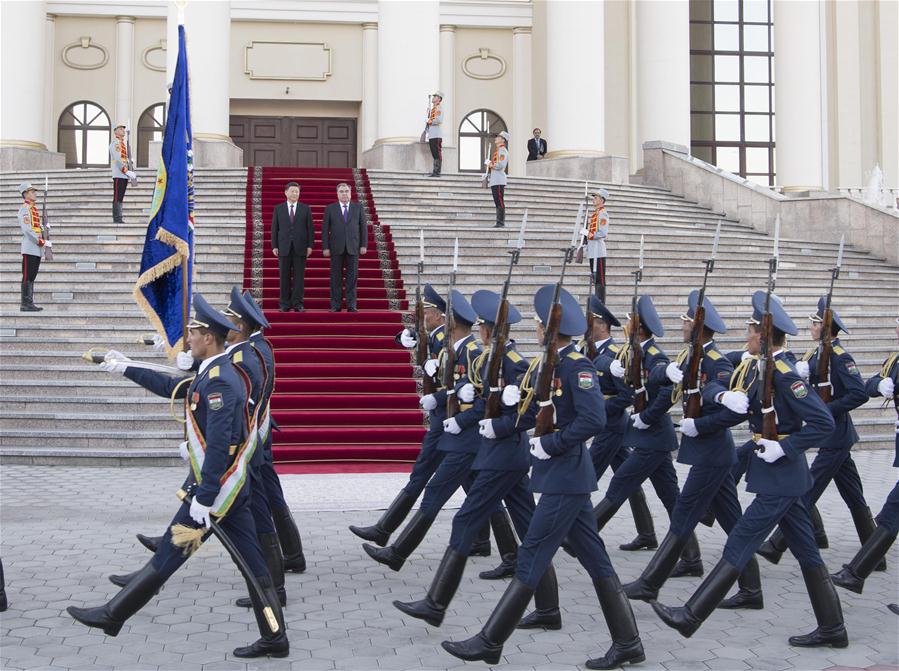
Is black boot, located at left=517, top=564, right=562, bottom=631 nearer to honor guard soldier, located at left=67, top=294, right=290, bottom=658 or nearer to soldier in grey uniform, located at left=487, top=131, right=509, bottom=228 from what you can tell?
honor guard soldier, located at left=67, top=294, right=290, bottom=658

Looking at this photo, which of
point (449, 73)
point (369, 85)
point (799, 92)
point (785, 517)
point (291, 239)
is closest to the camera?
point (785, 517)

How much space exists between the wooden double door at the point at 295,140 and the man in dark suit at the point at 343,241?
44.2 feet

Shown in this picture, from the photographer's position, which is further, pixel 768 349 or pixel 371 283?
pixel 371 283

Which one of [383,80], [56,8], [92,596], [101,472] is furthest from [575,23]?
[92,596]

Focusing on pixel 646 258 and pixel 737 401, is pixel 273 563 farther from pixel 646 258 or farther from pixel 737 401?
pixel 646 258

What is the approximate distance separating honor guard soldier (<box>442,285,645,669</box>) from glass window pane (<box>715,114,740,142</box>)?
2536 centimetres

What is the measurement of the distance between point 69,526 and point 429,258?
337 inches

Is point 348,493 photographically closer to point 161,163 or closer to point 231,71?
point 161,163

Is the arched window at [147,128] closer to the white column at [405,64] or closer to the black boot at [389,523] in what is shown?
the white column at [405,64]

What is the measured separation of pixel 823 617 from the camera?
18.8ft

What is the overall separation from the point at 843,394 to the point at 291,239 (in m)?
8.07

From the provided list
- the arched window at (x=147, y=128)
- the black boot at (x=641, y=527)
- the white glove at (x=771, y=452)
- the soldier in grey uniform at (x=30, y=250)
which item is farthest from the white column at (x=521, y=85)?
the white glove at (x=771, y=452)

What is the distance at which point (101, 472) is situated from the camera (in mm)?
11102

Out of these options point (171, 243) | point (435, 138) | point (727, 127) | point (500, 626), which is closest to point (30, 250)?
point (171, 243)
